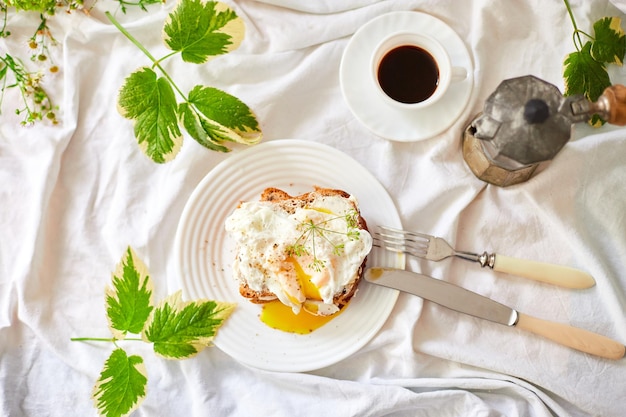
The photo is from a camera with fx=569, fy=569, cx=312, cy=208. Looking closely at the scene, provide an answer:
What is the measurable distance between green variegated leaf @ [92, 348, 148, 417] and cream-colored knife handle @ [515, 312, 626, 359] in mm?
1334

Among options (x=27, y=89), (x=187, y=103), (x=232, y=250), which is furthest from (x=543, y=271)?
(x=27, y=89)

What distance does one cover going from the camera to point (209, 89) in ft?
6.68

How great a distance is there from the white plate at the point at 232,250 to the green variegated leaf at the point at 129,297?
0.16 m

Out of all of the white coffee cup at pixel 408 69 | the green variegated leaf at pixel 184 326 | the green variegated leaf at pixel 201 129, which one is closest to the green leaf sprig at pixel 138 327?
the green variegated leaf at pixel 184 326

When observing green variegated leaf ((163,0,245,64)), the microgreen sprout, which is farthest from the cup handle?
the microgreen sprout

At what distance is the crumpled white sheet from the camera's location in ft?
6.43

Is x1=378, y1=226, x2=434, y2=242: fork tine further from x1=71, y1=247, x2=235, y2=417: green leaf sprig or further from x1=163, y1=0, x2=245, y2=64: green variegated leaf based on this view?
x1=163, y1=0, x2=245, y2=64: green variegated leaf

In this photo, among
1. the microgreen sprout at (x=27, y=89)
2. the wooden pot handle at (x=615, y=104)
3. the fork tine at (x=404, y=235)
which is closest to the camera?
the wooden pot handle at (x=615, y=104)

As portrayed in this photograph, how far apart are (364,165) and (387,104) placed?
23 cm

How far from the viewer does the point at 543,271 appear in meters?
1.93

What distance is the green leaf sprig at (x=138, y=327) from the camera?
199 cm

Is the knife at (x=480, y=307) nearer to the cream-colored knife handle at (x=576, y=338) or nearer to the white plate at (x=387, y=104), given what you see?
the cream-colored knife handle at (x=576, y=338)

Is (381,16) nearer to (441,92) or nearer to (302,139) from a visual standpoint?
(441,92)

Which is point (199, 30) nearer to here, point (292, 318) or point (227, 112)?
point (227, 112)
